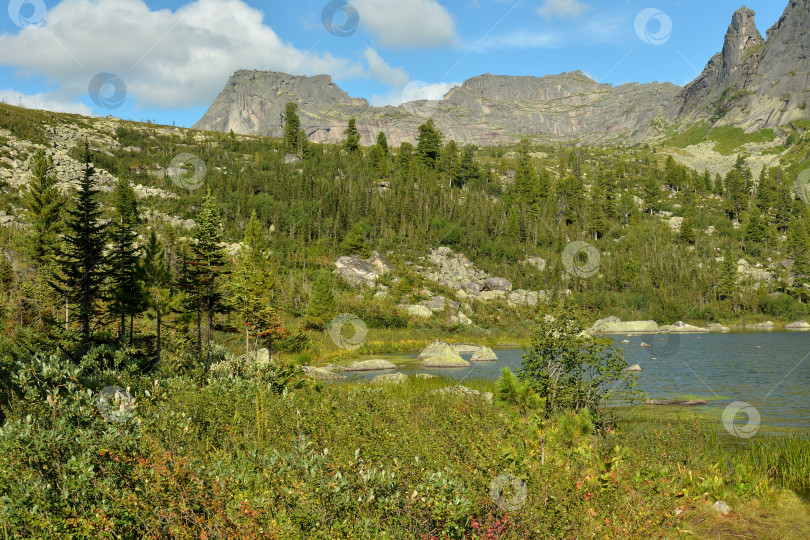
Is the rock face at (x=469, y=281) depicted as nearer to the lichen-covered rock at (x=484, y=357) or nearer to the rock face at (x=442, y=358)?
the rock face at (x=442, y=358)

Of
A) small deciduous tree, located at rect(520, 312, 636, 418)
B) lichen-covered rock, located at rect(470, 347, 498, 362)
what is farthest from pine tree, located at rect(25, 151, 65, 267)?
small deciduous tree, located at rect(520, 312, 636, 418)

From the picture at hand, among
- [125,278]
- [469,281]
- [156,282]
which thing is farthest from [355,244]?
[125,278]

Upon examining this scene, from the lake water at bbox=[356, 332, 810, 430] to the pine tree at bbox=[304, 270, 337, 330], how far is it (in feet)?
32.3

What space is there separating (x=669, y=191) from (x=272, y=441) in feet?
486

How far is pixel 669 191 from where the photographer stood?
13325 centimetres

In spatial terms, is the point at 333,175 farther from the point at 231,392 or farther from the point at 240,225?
the point at 231,392

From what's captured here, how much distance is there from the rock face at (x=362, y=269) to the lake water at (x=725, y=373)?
22667 millimetres

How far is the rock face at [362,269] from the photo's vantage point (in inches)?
2616

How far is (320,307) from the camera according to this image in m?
50.6

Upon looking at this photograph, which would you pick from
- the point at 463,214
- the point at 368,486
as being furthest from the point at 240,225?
the point at 368,486

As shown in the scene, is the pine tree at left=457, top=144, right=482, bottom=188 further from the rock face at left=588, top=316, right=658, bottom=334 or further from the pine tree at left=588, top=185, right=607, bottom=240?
the rock face at left=588, top=316, right=658, bottom=334

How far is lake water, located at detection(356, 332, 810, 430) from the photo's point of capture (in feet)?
66.4

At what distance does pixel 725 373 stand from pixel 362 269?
4681 cm

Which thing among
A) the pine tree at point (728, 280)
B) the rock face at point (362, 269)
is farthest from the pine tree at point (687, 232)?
the rock face at point (362, 269)
